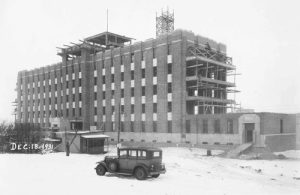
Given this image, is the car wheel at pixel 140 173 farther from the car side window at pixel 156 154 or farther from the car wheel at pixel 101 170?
the car wheel at pixel 101 170

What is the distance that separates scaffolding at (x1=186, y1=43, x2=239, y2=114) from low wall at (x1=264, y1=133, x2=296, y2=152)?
37.4 ft

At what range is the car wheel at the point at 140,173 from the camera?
20359 millimetres

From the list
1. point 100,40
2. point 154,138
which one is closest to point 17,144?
point 154,138

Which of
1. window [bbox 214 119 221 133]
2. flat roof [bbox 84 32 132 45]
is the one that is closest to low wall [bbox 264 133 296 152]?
window [bbox 214 119 221 133]

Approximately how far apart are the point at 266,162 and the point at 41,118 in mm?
61805

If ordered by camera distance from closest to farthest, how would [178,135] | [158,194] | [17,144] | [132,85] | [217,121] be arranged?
[158,194] < [17,144] < [217,121] < [178,135] < [132,85]

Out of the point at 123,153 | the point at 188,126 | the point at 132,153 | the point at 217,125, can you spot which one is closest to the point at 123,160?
the point at 123,153

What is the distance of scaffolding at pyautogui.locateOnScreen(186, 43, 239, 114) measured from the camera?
168 ft

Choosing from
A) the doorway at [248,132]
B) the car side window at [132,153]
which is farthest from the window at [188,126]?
the car side window at [132,153]

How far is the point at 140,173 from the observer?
20.5 metres

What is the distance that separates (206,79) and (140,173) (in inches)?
1331

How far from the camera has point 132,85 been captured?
59344 mm

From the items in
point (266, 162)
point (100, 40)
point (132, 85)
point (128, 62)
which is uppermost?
point (100, 40)

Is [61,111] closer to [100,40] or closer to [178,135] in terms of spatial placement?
[100,40]
